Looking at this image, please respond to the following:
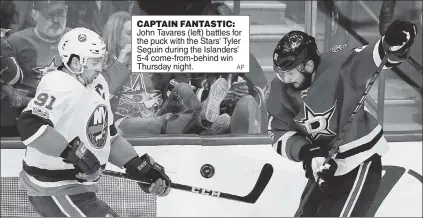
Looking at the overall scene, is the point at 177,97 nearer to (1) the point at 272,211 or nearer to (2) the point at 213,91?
(2) the point at 213,91

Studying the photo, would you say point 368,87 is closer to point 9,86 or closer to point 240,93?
point 240,93

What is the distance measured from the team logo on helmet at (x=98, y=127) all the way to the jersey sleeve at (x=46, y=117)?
0.12m

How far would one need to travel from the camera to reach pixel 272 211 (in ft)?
12.3

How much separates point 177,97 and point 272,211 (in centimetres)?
69

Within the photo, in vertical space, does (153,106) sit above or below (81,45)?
below

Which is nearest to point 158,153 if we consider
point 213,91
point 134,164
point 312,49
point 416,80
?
point 134,164

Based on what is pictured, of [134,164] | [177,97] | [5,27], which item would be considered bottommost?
[134,164]

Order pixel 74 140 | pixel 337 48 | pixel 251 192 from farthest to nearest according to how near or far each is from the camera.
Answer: pixel 251 192 → pixel 337 48 → pixel 74 140

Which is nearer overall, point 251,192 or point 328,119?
point 328,119

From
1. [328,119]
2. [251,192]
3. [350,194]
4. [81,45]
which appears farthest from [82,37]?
[350,194]

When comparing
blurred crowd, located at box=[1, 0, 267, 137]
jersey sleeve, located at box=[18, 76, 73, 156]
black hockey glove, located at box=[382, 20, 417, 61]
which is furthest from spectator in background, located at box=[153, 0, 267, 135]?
black hockey glove, located at box=[382, 20, 417, 61]

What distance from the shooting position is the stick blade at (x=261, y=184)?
3693 millimetres
